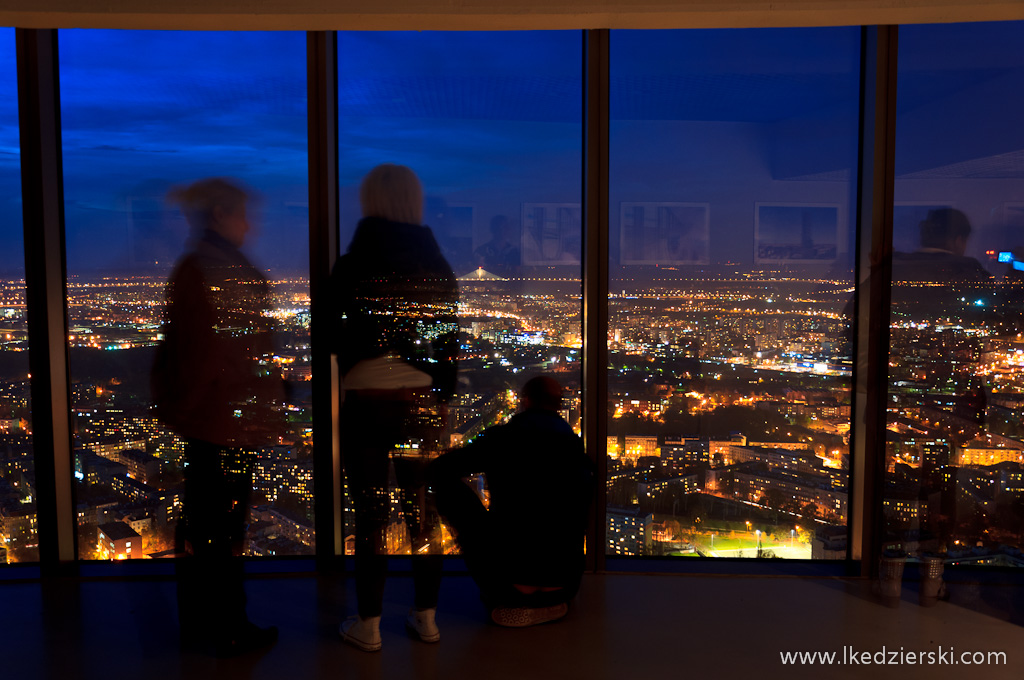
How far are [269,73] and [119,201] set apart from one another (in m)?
0.91

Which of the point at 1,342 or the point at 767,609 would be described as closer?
the point at 767,609

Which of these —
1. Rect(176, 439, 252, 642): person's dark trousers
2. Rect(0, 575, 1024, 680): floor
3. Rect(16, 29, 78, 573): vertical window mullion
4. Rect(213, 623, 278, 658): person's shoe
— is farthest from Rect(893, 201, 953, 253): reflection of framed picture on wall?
Rect(16, 29, 78, 573): vertical window mullion

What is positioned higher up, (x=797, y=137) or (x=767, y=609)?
(x=797, y=137)

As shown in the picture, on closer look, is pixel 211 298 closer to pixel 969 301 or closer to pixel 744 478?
pixel 744 478

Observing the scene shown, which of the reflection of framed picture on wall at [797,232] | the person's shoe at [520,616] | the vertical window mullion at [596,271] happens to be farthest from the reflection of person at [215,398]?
the reflection of framed picture on wall at [797,232]

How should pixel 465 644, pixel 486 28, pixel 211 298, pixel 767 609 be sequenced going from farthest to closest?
pixel 486 28, pixel 767 609, pixel 465 644, pixel 211 298

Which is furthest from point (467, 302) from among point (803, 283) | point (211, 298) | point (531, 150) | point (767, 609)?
point (767, 609)

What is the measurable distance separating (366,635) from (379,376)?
3.10 feet

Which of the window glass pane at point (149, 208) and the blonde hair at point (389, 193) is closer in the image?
the blonde hair at point (389, 193)

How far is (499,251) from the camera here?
2.70 metres

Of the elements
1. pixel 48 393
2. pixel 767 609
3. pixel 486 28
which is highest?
pixel 486 28

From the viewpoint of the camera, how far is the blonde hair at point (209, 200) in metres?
2.02

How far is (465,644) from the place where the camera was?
214 cm

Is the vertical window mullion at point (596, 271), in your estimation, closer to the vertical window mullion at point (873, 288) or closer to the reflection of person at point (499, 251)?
the reflection of person at point (499, 251)
